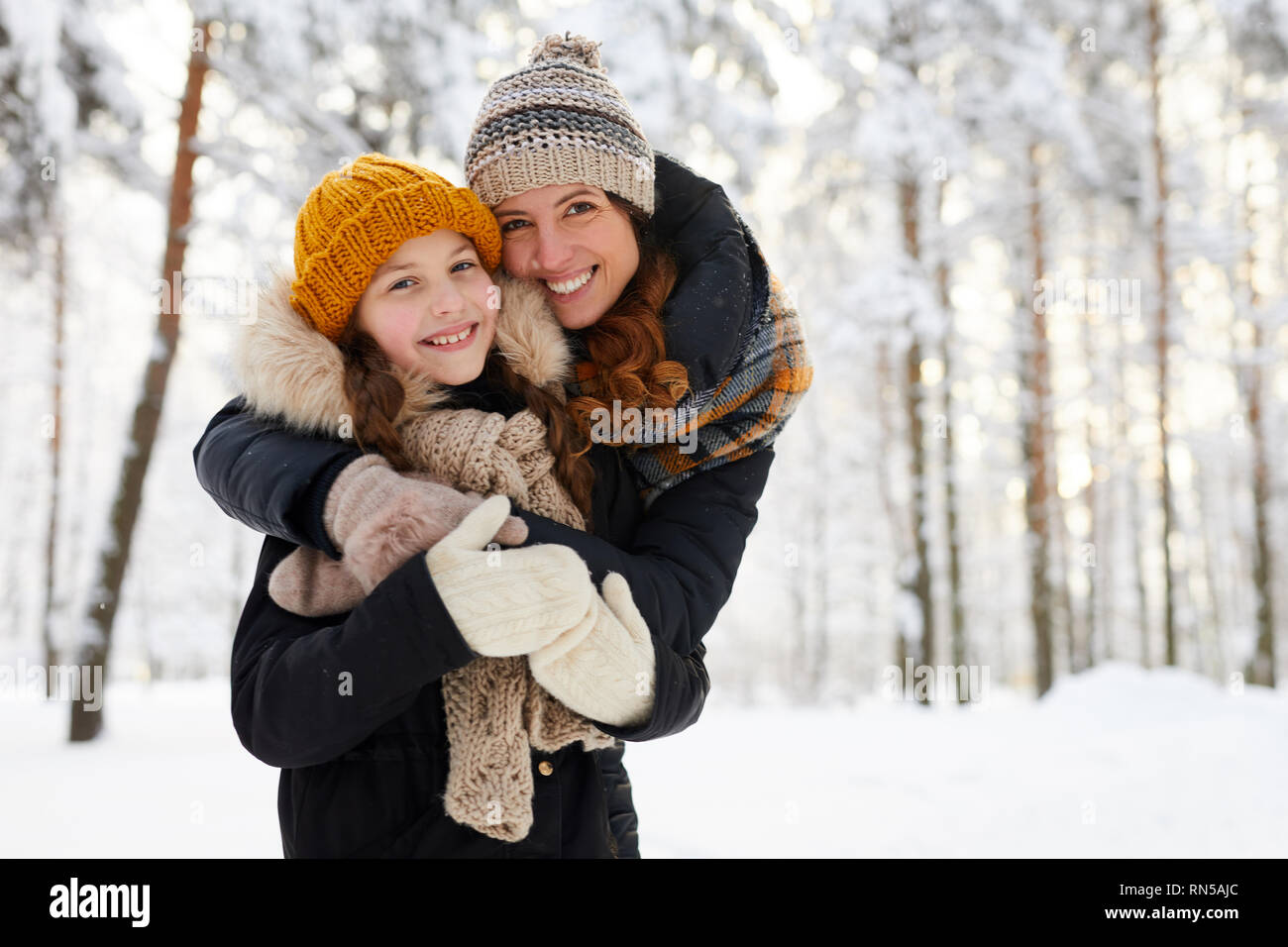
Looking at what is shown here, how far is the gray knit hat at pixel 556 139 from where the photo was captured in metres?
2.09

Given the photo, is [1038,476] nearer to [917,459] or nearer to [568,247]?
[917,459]

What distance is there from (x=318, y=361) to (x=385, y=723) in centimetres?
69

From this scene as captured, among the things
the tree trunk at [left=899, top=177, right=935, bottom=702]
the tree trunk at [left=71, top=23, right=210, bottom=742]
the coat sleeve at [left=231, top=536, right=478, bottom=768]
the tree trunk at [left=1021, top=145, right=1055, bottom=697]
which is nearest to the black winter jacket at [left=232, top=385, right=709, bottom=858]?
the coat sleeve at [left=231, top=536, right=478, bottom=768]

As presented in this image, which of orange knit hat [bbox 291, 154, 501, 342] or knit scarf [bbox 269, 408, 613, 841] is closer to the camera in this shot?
knit scarf [bbox 269, 408, 613, 841]

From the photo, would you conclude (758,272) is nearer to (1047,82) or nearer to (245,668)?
(245,668)

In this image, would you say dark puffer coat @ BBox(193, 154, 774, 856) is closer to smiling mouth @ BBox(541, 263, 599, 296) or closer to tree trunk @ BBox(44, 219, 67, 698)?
smiling mouth @ BBox(541, 263, 599, 296)

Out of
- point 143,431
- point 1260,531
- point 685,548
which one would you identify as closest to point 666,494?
point 685,548

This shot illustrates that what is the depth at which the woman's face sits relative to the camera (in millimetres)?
2102

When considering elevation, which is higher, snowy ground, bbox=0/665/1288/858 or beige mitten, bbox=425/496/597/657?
beige mitten, bbox=425/496/597/657

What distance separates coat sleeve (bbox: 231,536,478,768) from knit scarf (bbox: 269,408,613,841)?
0.24 feet

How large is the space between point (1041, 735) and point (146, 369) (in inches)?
317

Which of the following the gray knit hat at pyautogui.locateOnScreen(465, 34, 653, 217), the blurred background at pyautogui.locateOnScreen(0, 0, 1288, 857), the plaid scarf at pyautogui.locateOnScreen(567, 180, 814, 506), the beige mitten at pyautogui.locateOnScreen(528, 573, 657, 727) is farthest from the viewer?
the blurred background at pyautogui.locateOnScreen(0, 0, 1288, 857)
